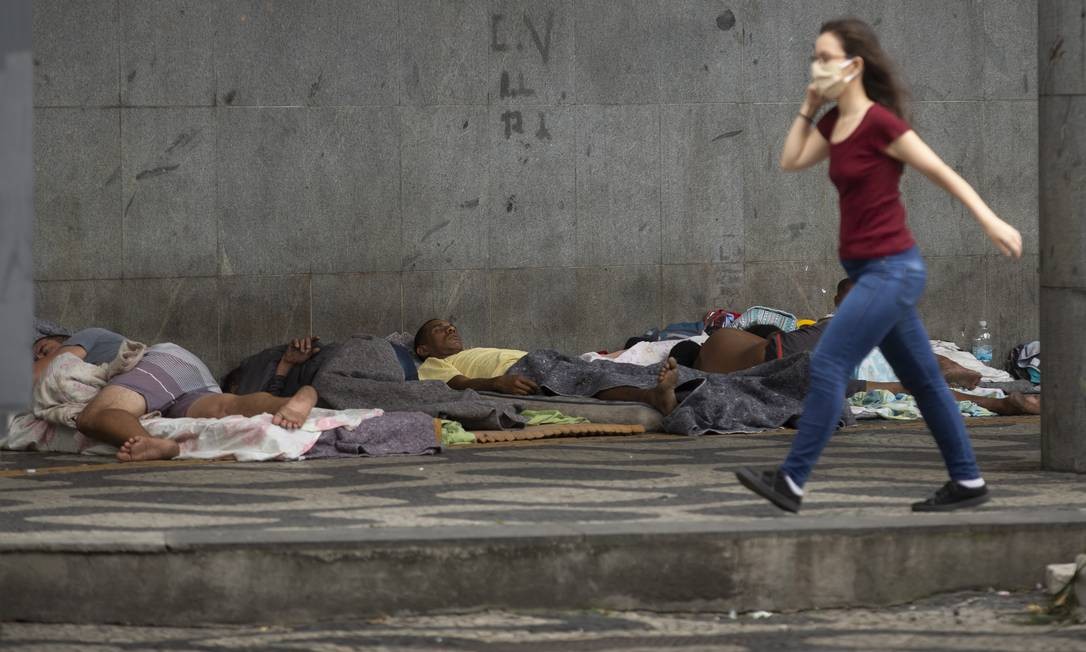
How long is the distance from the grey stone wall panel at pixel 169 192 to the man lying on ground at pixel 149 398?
67.9 inches

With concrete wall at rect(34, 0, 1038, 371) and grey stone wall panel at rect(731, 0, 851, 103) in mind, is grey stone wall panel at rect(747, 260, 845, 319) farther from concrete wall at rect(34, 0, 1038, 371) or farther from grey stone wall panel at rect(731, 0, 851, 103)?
A: grey stone wall panel at rect(731, 0, 851, 103)

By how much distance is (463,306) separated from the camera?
1264 cm

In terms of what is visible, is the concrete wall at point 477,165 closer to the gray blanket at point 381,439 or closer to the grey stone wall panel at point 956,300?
the grey stone wall panel at point 956,300

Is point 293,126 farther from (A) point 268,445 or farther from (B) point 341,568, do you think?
(B) point 341,568

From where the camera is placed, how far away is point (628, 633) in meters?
5.67

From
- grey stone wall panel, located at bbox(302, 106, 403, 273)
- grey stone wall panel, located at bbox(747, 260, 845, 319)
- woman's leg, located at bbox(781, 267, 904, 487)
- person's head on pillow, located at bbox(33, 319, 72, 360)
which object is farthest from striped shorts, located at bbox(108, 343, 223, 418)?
grey stone wall panel, located at bbox(747, 260, 845, 319)

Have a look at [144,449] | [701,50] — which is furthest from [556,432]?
[701,50]

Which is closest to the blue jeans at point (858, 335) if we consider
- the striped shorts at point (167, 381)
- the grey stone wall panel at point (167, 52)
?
the striped shorts at point (167, 381)

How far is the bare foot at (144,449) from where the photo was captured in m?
8.80

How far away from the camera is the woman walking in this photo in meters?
6.27

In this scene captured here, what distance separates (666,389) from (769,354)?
3.44 feet

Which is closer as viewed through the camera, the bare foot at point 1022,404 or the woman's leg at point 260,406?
the woman's leg at point 260,406

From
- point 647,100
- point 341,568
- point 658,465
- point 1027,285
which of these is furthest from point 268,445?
point 1027,285

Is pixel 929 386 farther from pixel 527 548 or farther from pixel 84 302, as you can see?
pixel 84 302
